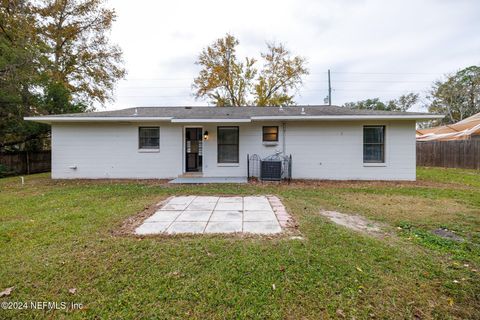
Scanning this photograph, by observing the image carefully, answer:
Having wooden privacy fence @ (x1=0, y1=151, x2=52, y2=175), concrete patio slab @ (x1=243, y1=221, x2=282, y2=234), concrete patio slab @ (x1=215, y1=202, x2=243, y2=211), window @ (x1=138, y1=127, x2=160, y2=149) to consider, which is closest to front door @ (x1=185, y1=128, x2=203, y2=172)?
window @ (x1=138, y1=127, x2=160, y2=149)

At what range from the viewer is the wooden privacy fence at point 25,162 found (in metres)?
11.3

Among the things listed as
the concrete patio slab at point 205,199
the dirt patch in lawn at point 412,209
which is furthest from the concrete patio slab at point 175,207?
the dirt patch in lawn at point 412,209

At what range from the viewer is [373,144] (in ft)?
28.8

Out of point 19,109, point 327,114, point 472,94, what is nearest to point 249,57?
point 327,114

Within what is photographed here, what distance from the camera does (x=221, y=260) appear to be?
2.53 metres

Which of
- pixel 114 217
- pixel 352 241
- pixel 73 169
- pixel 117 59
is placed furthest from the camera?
pixel 117 59

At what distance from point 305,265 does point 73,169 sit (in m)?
10.4

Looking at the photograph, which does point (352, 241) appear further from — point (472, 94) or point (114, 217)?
point (472, 94)

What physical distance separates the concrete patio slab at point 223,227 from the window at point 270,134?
5762mm

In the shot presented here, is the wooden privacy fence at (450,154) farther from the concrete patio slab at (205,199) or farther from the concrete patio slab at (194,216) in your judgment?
the concrete patio slab at (194,216)

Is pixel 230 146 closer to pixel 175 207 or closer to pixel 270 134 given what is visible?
pixel 270 134

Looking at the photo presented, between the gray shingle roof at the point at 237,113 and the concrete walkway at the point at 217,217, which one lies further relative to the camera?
the gray shingle roof at the point at 237,113

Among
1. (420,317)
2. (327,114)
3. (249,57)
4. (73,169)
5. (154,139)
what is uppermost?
(249,57)

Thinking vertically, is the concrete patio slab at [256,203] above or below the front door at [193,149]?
below
